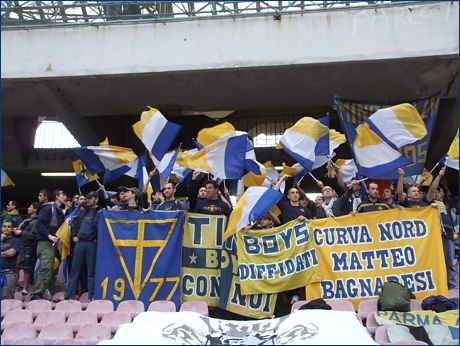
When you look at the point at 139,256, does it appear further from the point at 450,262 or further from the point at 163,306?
the point at 450,262

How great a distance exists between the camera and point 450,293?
6316 mm

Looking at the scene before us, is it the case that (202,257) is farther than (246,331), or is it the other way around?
(202,257)

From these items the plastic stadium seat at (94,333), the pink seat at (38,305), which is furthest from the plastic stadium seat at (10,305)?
the plastic stadium seat at (94,333)

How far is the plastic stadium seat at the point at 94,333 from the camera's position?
5.25 metres

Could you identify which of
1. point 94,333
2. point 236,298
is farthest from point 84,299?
point 236,298

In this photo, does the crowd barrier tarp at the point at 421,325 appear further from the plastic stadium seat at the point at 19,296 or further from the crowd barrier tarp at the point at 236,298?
the plastic stadium seat at the point at 19,296

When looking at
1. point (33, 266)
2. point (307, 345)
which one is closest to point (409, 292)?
point (307, 345)

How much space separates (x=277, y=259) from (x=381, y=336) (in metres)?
1.85

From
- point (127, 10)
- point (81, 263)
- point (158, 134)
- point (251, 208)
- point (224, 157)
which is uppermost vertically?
point (127, 10)

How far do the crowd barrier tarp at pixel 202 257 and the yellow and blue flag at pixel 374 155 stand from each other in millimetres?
2231

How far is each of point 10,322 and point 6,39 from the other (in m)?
6.55

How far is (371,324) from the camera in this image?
214 inches

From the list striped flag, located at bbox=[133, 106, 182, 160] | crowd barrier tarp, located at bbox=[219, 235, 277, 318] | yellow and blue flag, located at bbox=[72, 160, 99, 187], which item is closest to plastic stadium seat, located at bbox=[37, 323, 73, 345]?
crowd barrier tarp, located at bbox=[219, 235, 277, 318]

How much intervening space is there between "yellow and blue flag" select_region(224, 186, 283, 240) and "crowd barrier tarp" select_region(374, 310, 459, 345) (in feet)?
6.46
